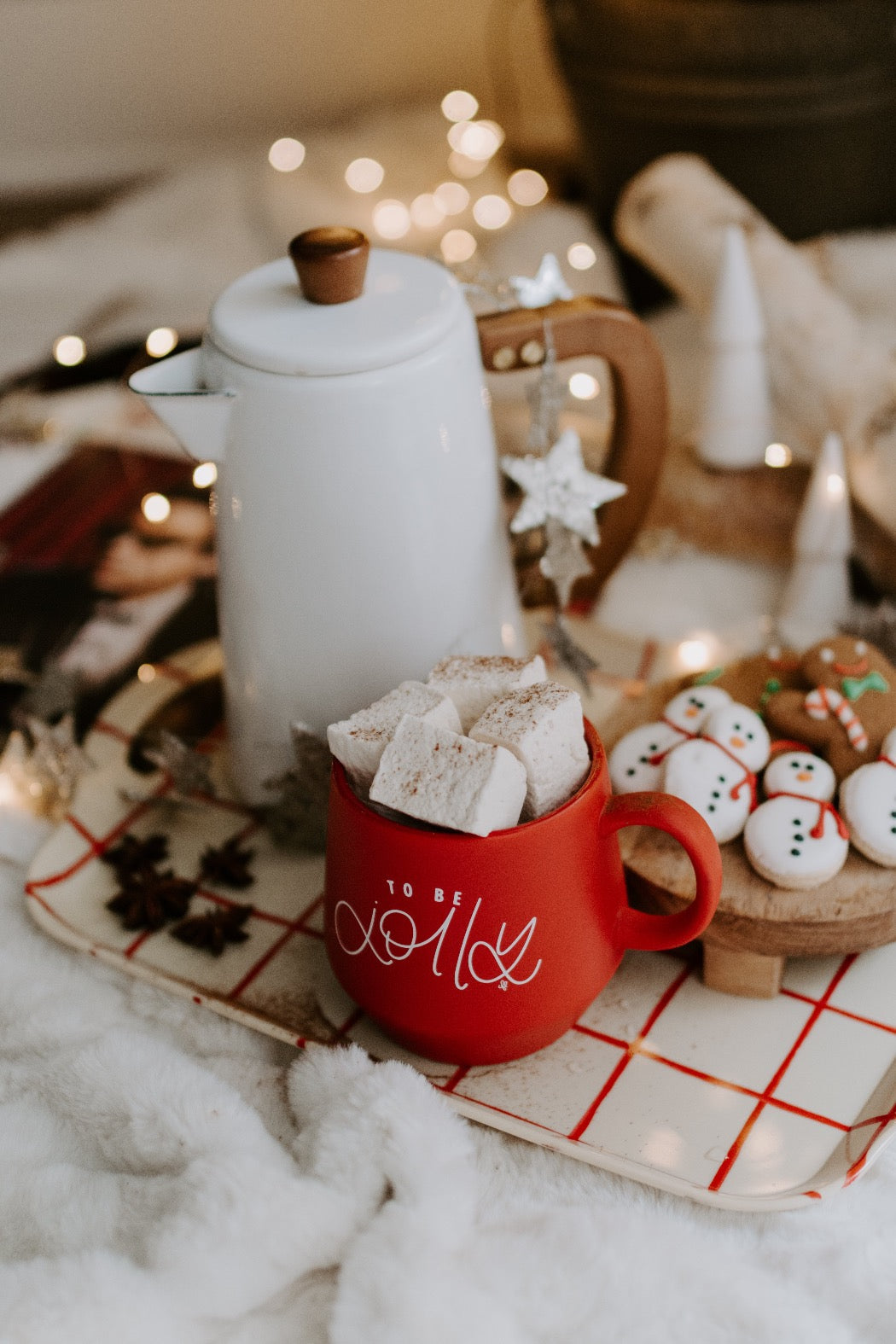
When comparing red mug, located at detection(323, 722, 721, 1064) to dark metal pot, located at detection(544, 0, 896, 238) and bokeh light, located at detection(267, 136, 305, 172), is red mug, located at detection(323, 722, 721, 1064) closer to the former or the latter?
Result: dark metal pot, located at detection(544, 0, 896, 238)

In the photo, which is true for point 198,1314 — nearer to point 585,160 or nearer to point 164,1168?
point 164,1168

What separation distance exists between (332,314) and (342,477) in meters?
0.08

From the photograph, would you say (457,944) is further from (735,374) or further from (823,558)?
(735,374)

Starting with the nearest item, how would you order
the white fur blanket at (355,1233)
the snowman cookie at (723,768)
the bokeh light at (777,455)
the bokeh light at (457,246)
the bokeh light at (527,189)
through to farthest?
the white fur blanket at (355,1233) < the snowman cookie at (723,768) < the bokeh light at (777,455) < the bokeh light at (457,246) < the bokeh light at (527,189)

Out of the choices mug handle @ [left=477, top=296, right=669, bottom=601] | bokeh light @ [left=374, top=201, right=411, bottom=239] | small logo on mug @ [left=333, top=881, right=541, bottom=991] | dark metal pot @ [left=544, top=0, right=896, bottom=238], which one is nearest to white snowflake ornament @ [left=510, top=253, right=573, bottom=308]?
mug handle @ [left=477, top=296, right=669, bottom=601]

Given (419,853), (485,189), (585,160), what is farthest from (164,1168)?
(485,189)

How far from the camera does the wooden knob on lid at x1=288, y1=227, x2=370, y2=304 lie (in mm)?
562

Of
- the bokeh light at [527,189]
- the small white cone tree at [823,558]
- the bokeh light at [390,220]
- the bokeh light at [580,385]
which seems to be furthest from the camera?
the bokeh light at [527,189]

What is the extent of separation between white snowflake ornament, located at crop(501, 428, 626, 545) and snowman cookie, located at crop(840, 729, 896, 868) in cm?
19

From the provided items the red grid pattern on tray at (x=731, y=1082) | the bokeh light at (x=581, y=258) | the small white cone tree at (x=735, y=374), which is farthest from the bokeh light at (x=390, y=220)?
the red grid pattern on tray at (x=731, y=1082)

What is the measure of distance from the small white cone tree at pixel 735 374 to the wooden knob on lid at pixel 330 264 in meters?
0.43

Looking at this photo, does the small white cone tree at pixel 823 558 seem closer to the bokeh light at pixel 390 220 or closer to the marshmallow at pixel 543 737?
the marshmallow at pixel 543 737

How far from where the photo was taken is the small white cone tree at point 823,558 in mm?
827

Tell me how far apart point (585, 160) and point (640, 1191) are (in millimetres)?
1015
